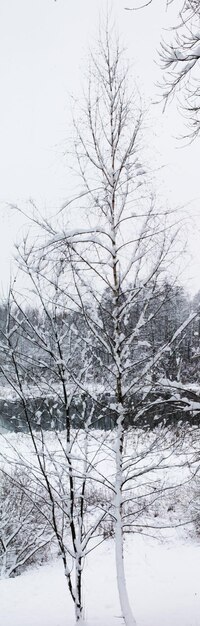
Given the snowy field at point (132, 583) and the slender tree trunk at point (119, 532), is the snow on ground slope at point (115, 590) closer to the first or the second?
the snowy field at point (132, 583)

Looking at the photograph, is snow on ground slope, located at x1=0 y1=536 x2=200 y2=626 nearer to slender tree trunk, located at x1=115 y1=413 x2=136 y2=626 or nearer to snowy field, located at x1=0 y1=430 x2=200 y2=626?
snowy field, located at x1=0 y1=430 x2=200 y2=626

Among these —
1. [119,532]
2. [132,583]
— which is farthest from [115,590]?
[119,532]

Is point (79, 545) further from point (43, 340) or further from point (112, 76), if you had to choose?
point (112, 76)

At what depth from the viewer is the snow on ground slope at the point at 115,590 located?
27.8ft

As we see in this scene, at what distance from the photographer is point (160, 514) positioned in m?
16.0

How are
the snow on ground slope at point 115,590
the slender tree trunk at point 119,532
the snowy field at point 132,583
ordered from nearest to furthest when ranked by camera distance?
the slender tree trunk at point 119,532, the snowy field at point 132,583, the snow on ground slope at point 115,590

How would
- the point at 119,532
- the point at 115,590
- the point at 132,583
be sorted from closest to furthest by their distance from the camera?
the point at 119,532 → the point at 115,590 → the point at 132,583

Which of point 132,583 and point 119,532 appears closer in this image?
point 119,532

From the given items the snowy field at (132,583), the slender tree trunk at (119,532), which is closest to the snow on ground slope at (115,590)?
the snowy field at (132,583)

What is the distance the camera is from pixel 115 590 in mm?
11133

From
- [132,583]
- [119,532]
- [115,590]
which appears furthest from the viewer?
[132,583]

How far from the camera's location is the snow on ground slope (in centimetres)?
848

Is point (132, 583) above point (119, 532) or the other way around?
the other way around

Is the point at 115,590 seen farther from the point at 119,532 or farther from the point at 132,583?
the point at 119,532
